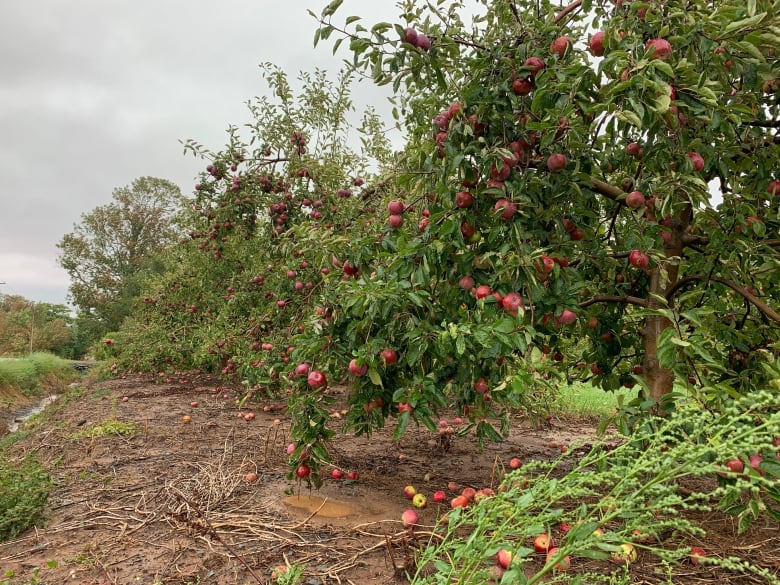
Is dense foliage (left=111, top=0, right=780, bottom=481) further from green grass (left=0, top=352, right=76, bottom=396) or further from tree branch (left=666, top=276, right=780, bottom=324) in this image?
green grass (left=0, top=352, right=76, bottom=396)

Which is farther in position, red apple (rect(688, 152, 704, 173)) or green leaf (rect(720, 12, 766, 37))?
red apple (rect(688, 152, 704, 173))

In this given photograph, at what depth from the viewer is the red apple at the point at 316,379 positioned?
8.90 feet

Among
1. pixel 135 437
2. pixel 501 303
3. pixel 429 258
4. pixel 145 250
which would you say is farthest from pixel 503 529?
pixel 145 250

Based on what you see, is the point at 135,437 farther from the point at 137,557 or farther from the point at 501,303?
the point at 501,303

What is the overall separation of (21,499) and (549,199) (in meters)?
3.46

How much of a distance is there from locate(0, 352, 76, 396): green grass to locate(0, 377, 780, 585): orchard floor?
9.71 m

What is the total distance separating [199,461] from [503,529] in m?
3.28

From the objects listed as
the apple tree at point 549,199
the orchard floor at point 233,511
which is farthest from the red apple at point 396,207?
the orchard floor at point 233,511

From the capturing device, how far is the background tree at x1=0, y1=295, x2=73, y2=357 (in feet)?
79.7

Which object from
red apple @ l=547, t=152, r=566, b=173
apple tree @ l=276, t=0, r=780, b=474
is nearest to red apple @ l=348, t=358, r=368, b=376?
apple tree @ l=276, t=0, r=780, b=474

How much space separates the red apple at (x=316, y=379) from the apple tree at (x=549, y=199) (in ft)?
0.29

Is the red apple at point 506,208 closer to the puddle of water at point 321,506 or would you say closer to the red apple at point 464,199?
the red apple at point 464,199

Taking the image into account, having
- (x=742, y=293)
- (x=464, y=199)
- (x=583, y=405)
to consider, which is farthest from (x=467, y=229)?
(x=583, y=405)

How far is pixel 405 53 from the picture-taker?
2.47 m
